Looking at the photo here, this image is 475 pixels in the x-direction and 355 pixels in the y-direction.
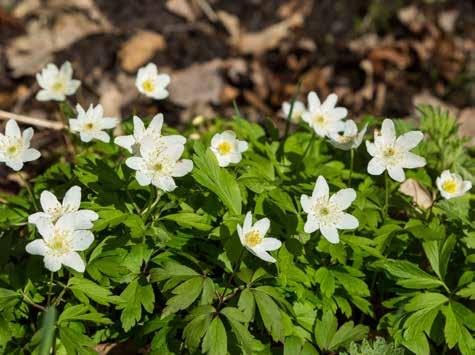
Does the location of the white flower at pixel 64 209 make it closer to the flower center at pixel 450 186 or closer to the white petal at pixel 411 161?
the white petal at pixel 411 161

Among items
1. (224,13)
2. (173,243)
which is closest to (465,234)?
(173,243)

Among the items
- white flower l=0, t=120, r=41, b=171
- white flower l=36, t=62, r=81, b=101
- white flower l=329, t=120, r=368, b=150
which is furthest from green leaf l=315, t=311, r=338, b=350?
white flower l=36, t=62, r=81, b=101

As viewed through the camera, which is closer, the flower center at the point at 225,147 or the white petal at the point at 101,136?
the flower center at the point at 225,147

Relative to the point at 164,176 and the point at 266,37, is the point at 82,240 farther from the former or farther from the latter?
the point at 266,37

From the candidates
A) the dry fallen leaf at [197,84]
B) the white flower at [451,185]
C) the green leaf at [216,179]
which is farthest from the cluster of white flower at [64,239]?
the dry fallen leaf at [197,84]

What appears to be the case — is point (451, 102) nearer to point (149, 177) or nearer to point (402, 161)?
point (402, 161)

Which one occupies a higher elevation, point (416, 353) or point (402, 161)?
point (402, 161)
